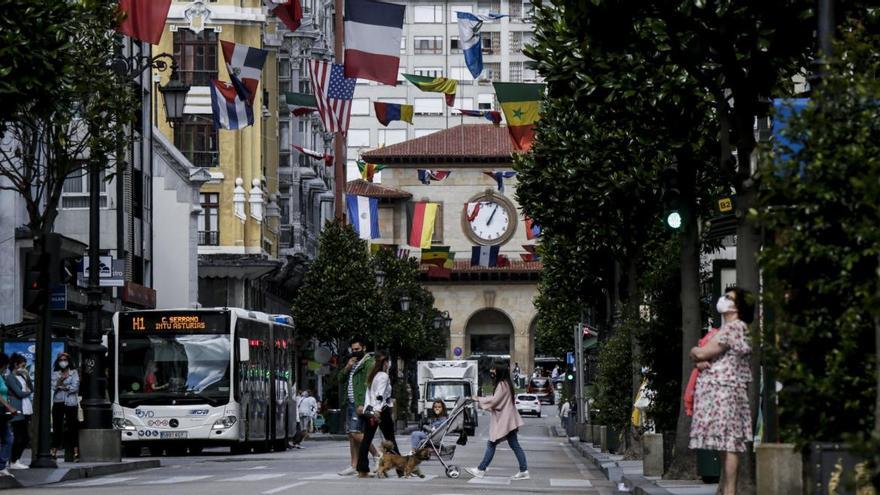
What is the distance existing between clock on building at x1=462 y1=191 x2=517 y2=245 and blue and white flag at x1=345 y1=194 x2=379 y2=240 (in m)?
57.0

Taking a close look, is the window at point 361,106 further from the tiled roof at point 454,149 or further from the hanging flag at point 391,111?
the hanging flag at point 391,111

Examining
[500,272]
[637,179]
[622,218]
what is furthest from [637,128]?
[500,272]

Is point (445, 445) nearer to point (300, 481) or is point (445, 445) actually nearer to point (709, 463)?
point (300, 481)

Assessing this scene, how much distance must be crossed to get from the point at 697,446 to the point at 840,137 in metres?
4.56

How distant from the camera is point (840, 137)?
12562 mm

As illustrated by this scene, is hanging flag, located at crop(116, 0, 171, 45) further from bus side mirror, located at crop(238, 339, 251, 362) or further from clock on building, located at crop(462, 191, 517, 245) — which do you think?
clock on building, located at crop(462, 191, 517, 245)

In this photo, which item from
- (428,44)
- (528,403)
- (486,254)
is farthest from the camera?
(428,44)

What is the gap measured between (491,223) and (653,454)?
106609mm

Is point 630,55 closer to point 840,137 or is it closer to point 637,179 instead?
point 840,137

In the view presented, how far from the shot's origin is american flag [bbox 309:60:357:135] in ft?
162

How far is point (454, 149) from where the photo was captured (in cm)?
13238

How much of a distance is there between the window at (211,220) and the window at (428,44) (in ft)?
277

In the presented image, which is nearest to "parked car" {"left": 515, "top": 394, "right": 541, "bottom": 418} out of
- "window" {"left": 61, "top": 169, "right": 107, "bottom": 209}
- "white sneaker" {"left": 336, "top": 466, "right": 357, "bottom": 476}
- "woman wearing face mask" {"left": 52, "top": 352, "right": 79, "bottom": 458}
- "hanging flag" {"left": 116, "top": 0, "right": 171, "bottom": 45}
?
"window" {"left": 61, "top": 169, "right": 107, "bottom": 209}

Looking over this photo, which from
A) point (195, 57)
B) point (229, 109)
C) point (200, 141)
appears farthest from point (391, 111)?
point (200, 141)
